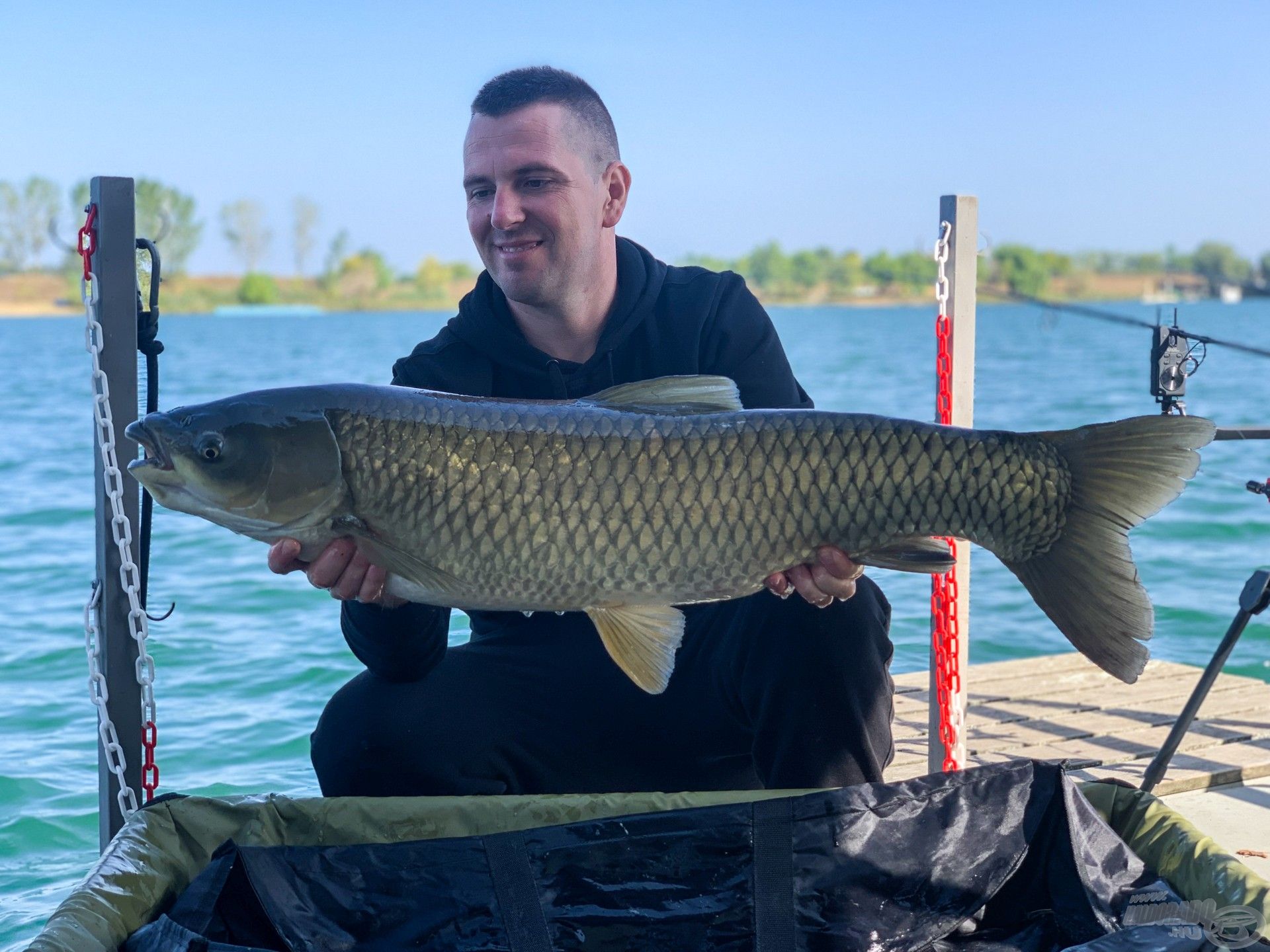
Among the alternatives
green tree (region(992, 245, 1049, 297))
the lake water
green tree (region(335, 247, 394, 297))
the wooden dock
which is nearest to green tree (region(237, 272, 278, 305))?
green tree (region(335, 247, 394, 297))

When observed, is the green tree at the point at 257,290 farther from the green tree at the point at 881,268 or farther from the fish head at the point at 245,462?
the fish head at the point at 245,462

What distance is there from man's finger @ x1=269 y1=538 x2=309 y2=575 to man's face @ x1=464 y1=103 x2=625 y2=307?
754 millimetres

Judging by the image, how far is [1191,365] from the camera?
9.04 feet

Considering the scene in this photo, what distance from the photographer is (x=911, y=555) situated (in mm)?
1905

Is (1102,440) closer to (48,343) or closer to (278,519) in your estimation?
(278,519)

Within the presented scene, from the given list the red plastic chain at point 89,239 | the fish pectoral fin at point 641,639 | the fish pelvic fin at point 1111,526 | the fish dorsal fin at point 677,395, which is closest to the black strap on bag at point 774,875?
the fish pectoral fin at point 641,639

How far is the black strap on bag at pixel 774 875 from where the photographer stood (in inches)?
78.2

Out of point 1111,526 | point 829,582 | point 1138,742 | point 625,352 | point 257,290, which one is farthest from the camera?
point 257,290

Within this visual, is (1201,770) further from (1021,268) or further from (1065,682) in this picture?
(1021,268)

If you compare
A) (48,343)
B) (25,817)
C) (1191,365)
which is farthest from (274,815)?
(48,343)

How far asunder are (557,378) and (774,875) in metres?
1.00

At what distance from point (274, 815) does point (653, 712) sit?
25.8 inches

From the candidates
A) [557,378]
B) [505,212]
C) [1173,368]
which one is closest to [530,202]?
[505,212]

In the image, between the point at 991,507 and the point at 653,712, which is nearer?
the point at 991,507
